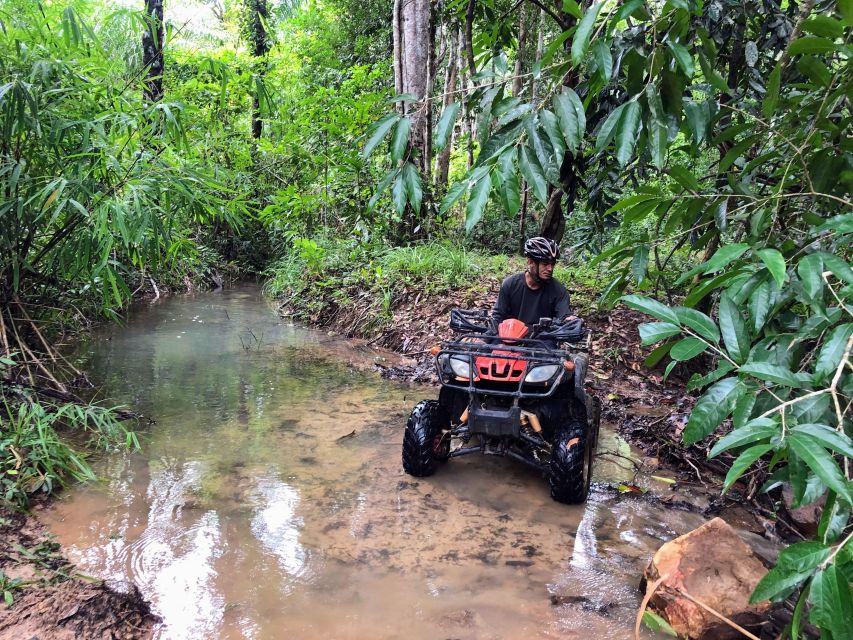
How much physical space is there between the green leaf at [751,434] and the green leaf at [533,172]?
0.66 m

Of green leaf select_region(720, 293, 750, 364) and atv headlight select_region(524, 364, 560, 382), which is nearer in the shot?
green leaf select_region(720, 293, 750, 364)

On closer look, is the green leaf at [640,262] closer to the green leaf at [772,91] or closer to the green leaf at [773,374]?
the green leaf at [772,91]

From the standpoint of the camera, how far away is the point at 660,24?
163 cm

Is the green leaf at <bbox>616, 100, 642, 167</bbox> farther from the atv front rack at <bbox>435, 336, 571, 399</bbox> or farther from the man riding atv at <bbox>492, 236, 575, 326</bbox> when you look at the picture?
the man riding atv at <bbox>492, 236, 575, 326</bbox>

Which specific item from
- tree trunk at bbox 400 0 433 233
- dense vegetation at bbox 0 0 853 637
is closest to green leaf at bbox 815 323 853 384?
dense vegetation at bbox 0 0 853 637

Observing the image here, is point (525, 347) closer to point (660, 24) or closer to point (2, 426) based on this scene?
point (660, 24)

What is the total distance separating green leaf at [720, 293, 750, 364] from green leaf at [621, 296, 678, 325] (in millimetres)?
123

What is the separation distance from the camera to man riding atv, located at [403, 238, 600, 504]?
3.72 meters

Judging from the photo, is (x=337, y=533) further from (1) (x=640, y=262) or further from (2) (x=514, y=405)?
(1) (x=640, y=262)

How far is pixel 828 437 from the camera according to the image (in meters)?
1.13

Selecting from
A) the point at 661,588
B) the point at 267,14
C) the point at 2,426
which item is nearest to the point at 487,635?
the point at 661,588

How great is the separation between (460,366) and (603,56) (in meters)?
2.62

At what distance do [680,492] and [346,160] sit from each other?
25.2 ft

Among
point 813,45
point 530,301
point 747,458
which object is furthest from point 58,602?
point 530,301
